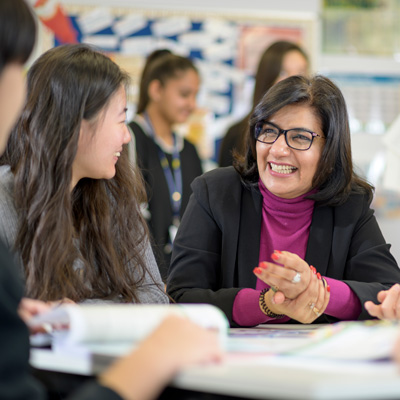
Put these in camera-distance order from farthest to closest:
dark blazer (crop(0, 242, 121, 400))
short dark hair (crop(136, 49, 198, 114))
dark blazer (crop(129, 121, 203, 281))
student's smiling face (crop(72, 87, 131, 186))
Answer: short dark hair (crop(136, 49, 198, 114)) → dark blazer (crop(129, 121, 203, 281)) → student's smiling face (crop(72, 87, 131, 186)) → dark blazer (crop(0, 242, 121, 400))

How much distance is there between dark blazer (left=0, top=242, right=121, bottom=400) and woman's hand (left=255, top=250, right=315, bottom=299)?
745 millimetres

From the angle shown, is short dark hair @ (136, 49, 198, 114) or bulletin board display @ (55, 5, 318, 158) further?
bulletin board display @ (55, 5, 318, 158)

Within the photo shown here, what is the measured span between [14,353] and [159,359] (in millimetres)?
178

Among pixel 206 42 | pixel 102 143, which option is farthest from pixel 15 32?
pixel 206 42

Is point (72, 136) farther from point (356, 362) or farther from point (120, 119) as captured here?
point (356, 362)

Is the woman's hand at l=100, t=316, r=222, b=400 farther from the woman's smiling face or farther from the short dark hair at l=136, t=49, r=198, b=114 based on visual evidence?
the short dark hair at l=136, t=49, r=198, b=114

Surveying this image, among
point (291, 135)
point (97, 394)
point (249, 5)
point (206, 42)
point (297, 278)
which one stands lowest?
point (297, 278)

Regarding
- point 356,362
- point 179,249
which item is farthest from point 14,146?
point 356,362

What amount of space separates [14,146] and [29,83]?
15 cm

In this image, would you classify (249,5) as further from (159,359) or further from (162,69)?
(159,359)

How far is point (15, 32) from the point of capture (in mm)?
953

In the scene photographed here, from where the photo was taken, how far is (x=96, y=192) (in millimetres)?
1859

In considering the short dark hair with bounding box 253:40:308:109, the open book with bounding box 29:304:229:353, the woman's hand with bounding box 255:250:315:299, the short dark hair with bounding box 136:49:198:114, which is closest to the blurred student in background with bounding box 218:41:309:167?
the short dark hair with bounding box 253:40:308:109

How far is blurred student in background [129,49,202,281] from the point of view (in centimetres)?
316
